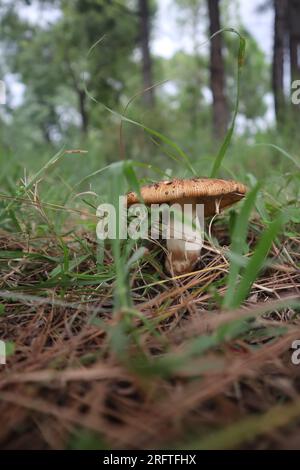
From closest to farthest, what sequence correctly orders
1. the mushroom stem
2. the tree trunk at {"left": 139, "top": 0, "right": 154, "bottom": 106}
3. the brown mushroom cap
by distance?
1. the brown mushroom cap
2. the mushroom stem
3. the tree trunk at {"left": 139, "top": 0, "right": 154, "bottom": 106}

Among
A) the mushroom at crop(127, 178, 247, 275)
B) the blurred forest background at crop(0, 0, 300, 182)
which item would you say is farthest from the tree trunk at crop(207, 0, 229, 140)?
the mushroom at crop(127, 178, 247, 275)

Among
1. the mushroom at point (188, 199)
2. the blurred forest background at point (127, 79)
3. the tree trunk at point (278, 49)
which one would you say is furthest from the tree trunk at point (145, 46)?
the mushroom at point (188, 199)

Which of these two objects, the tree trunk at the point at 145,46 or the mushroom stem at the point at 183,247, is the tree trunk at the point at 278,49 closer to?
the tree trunk at the point at 145,46

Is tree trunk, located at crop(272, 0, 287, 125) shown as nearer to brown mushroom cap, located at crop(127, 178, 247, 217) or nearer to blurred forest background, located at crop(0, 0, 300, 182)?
blurred forest background, located at crop(0, 0, 300, 182)

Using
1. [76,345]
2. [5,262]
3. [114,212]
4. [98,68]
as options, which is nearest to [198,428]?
[76,345]

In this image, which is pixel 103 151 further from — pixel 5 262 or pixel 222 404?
pixel 222 404

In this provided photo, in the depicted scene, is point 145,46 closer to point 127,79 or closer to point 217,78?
point 217,78
